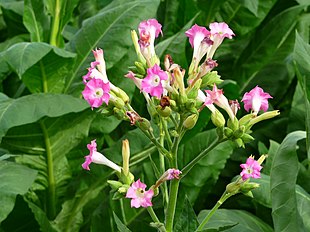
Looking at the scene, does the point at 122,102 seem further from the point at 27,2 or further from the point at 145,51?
the point at 27,2

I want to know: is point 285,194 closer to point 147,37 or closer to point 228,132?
point 228,132

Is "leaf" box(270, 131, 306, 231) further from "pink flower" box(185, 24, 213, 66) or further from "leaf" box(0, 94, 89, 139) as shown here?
"leaf" box(0, 94, 89, 139)

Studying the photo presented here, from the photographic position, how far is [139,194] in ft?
3.90

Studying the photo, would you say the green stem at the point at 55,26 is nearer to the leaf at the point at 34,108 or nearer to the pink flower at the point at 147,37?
the leaf at the point at 34,108

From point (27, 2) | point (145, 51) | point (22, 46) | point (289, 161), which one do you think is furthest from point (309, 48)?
A: point (27, 2)

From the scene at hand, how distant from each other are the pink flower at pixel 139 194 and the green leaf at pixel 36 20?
1124 millimetres

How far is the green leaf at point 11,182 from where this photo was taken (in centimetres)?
162

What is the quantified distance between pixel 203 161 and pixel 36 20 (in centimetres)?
73

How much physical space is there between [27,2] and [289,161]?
3.48 feet

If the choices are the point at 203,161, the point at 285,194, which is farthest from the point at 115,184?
the point at 203,161

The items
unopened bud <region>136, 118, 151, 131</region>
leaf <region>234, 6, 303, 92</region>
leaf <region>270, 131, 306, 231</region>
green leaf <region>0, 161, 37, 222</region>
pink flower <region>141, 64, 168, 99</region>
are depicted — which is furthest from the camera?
leaf <region>234, 6, 303, 92</region>

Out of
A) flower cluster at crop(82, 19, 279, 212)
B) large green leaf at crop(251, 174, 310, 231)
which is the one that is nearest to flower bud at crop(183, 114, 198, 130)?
flower cluster at crop(82, 19, 279, 212)

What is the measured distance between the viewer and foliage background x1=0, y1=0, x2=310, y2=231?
1.72 metres

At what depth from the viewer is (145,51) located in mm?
1275
